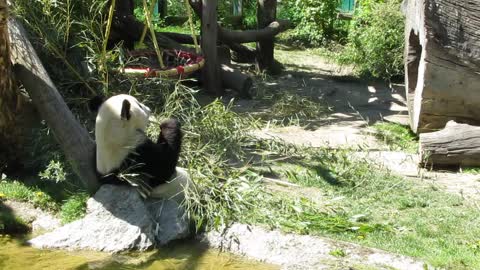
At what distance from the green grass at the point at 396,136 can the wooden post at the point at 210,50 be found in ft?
8.59

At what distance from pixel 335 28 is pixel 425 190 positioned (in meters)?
9.17

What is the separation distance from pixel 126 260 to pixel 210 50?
551cm

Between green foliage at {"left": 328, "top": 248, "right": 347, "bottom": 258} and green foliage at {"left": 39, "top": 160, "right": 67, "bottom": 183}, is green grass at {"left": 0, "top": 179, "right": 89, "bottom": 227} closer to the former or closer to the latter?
green foliage at {"left": 39, "top": 160, "right": 67, "bottom": 183}

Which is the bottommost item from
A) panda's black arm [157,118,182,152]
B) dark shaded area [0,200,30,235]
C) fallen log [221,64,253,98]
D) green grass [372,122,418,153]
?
dark shaded area [0,200,30,235]

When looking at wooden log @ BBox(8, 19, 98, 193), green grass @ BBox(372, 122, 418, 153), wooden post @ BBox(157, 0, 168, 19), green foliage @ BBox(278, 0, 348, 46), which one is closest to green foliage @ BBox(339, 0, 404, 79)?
green grass @ BBox(372, 122, 418, 153)

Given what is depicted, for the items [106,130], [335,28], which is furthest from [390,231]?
[335,28]

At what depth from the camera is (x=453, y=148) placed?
276 inches

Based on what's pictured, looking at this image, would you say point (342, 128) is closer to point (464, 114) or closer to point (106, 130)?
point (464, 114)

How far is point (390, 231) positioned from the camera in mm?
5406

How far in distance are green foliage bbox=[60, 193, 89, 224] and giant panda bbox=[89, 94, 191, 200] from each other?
33cm

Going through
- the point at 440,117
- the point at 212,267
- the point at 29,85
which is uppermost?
the point at 29,85

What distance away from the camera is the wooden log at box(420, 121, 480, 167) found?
23.0ft

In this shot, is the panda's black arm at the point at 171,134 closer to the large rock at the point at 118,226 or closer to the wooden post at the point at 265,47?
the large rock at the point at 118,226

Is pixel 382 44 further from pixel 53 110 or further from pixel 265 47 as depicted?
pixel 53 110
